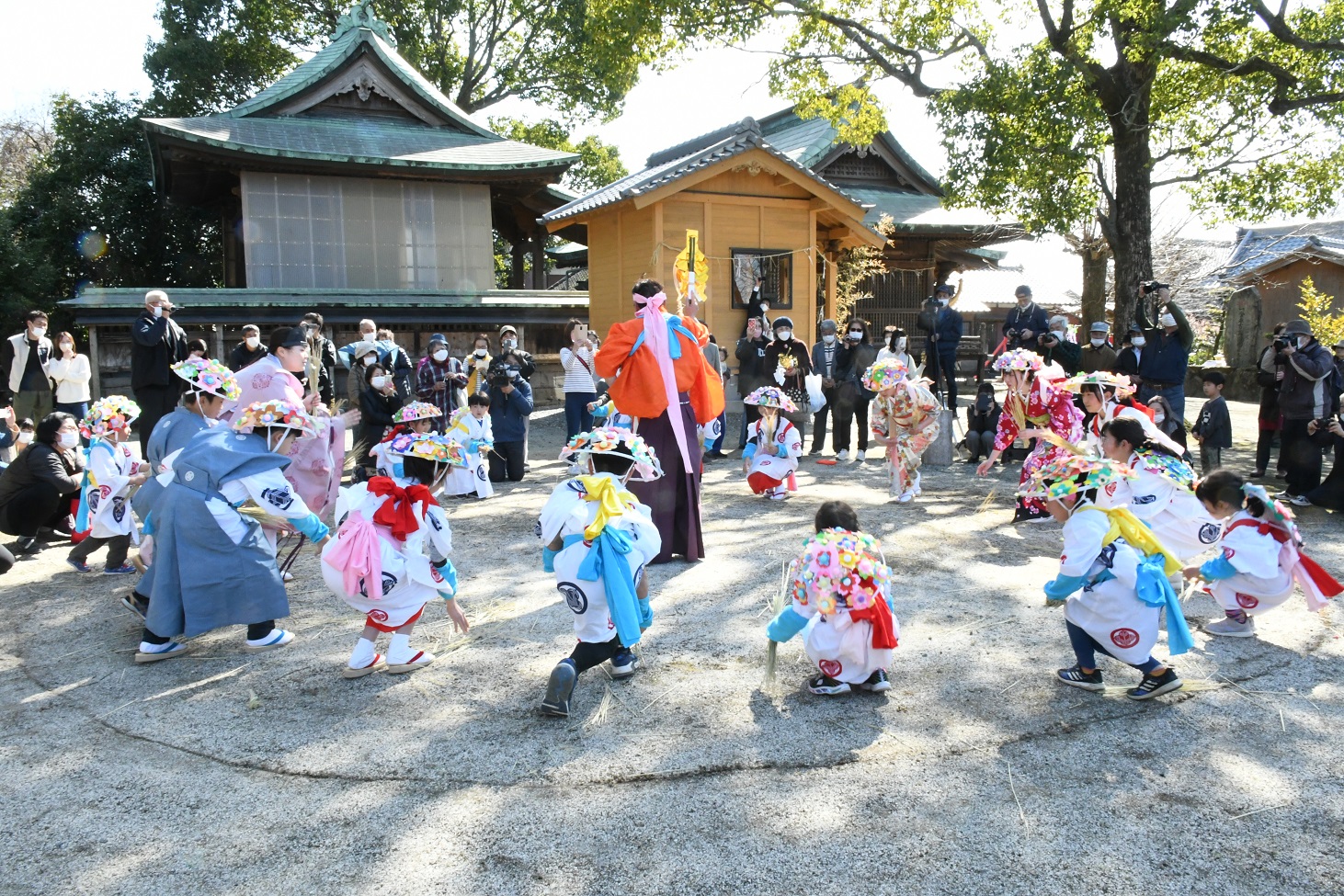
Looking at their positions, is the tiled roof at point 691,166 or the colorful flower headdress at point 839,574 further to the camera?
the tiled roof at point 691,166

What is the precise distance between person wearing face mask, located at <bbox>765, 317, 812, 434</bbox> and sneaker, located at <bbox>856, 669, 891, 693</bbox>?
6.54 meters

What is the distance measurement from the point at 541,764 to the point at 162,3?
88.6ft

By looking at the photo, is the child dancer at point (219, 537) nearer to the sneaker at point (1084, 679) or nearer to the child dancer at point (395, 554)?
the child dancer at point (395, 554)

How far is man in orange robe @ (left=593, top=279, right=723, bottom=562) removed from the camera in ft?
20.5

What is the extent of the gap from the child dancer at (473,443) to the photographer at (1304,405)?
7772mm

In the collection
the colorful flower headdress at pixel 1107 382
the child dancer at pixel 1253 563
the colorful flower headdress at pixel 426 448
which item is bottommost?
the child dancer at pixel 1253 563

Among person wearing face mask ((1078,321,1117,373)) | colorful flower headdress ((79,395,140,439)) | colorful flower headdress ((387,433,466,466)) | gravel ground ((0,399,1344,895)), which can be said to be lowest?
gravel ground ((0,399,1344,895))

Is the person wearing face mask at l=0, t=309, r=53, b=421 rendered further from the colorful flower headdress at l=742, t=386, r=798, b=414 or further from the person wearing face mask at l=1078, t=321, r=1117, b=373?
the person wearing face mask at l=1078, t=321, r=1117, b=373

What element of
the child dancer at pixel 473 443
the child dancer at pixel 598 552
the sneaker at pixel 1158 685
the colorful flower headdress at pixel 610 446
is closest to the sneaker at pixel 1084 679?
the sneaker at pixel 1158 685

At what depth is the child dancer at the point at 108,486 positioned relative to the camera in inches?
249

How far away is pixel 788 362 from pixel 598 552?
23.0 ft

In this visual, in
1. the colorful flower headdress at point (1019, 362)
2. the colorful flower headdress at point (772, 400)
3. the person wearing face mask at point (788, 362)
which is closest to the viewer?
the colorful flower headdress at point (1019, 362)

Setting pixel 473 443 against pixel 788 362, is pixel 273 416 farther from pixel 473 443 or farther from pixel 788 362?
pixel 788 362

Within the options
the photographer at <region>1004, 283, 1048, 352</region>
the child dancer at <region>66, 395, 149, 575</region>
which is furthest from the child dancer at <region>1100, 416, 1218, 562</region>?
the child dancer at <region>66, 395, 149, 575</region>
